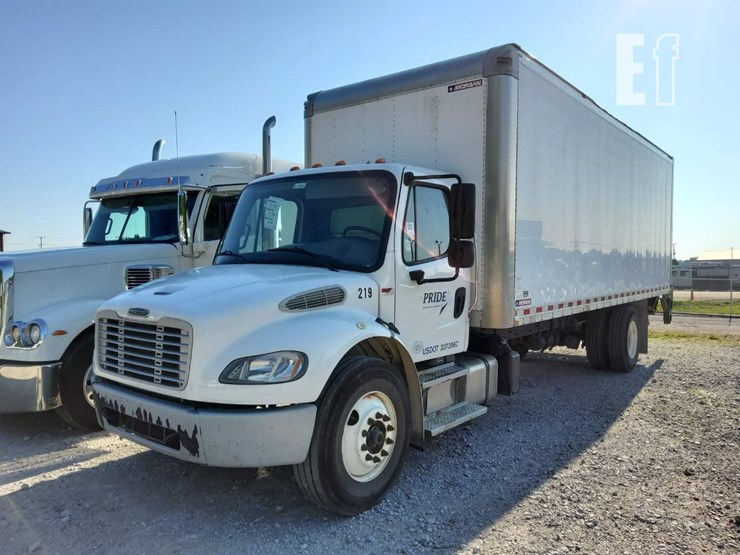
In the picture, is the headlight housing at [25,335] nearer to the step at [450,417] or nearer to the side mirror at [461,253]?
the step at [450,417]

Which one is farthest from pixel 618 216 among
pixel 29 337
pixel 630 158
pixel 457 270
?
pixel 29 337

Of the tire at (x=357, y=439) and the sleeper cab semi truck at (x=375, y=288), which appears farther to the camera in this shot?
the tire at (x=357, y=439)

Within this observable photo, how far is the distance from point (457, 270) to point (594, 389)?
431 centimetres

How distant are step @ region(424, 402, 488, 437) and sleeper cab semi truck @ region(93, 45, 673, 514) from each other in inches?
0.9

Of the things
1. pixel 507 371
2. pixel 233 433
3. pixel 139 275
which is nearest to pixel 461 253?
pixel 507 371

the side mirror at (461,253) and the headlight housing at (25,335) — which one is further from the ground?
the side mirror at (461,253)

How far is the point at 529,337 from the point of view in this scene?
726 cm

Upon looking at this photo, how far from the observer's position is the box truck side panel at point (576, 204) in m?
5.67

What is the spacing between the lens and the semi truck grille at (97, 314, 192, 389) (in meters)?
3.35

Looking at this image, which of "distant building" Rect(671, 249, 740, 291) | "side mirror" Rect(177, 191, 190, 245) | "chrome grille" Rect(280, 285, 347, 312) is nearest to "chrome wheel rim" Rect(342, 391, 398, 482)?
"chrome grille" Rect(280, 285, 347, 312)

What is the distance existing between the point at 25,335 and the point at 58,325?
0.95 feet

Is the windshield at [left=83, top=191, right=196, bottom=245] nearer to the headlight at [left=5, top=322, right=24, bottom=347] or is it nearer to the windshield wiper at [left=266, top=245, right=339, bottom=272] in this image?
the headlight at [left=5, top=322, right=24, bottom=347]

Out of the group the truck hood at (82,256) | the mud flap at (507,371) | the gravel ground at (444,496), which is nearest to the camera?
the gravel ground at (444,496)

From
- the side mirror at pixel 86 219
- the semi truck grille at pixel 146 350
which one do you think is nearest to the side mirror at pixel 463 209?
the semi truck grille at pixel 146 350
